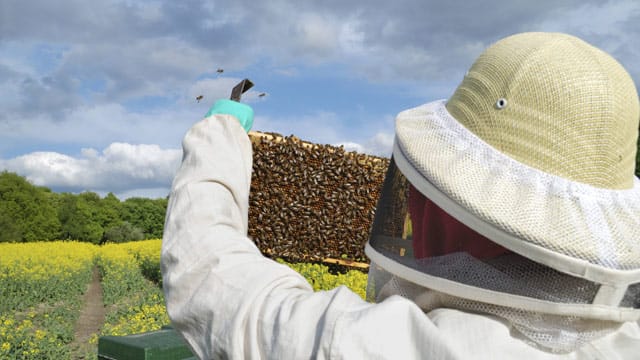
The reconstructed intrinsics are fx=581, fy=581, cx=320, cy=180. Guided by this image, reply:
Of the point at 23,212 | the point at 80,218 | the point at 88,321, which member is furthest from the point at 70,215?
the point at 88,321

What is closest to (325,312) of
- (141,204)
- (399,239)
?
(399,239)

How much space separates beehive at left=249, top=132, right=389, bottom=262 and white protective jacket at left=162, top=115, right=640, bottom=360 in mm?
6348

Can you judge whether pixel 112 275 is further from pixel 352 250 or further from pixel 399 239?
pixel 399 239

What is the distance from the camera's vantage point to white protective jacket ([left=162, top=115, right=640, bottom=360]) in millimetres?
1027

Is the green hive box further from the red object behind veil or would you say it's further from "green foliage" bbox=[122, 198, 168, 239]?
"green foliage" bbox=[122, 198, 168, 239]

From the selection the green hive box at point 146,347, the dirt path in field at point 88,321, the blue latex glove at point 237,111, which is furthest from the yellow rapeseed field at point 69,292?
the blue latex glove at point 237,111

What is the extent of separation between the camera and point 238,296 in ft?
3.70

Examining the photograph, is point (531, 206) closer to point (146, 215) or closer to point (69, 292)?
point (69, 292)

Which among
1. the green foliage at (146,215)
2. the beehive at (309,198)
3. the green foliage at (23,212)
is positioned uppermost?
the beehive at (309,198)

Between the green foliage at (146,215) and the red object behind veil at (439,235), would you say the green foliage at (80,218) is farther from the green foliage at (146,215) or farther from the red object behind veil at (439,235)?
the red object behind veil at (439,235)

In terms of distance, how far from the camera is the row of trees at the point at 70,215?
18625 millimetres

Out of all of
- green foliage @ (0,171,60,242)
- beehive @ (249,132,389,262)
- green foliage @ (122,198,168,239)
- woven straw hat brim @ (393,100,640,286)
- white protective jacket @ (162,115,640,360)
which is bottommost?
green foliage @ (122,198,168,239)

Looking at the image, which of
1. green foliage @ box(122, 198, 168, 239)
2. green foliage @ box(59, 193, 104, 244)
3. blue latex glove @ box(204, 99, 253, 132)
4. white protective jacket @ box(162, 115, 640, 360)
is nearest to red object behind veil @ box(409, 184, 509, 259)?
white protective jacket @ box(162, 115, 640, 360)

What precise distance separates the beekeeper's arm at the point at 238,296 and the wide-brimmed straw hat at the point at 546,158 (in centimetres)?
25
